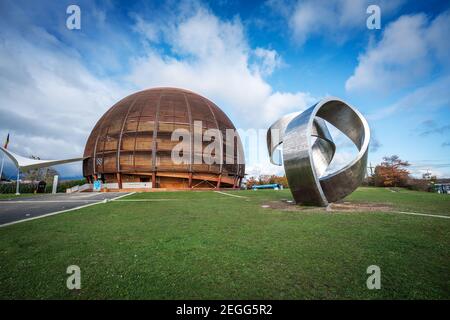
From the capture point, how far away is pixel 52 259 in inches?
149

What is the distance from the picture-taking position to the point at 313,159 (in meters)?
10.0

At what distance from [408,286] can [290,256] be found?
161 cm

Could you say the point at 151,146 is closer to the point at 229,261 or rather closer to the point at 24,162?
the point at 24,162

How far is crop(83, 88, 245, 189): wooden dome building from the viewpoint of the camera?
31984mm

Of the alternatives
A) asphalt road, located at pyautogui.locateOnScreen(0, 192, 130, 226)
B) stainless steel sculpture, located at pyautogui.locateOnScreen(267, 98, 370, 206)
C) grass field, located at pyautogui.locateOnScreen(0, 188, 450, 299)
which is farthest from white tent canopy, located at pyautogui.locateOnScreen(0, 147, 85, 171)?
stainless steel sculpture, located at pyautogui.locateOnScreen(267, 98, 370, 206)

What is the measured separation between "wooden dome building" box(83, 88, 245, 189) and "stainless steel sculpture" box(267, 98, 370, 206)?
23.4 meters

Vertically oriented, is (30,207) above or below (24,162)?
below

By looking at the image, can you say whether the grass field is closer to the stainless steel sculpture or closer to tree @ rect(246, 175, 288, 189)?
the stainless steel sculpture

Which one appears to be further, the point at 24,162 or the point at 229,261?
the point at 24,162

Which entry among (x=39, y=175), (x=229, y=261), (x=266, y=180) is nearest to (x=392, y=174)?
(x=266, y=180)

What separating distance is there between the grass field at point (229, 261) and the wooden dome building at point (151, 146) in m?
26.2

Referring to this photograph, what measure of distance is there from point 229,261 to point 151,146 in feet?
100
